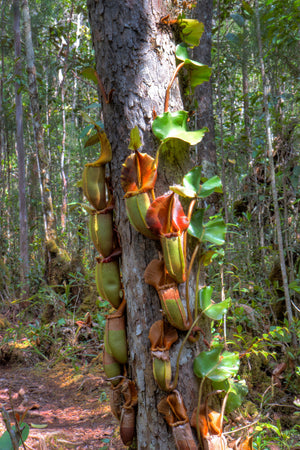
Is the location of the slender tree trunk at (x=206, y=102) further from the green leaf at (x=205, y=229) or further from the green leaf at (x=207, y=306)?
the green leaf at (x=207, y=306)

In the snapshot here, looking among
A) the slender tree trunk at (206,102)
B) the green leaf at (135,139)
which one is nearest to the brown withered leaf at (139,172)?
the green leaf at (135,139)

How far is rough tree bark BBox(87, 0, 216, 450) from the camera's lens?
1.00 m

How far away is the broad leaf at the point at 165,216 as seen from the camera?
94 cm

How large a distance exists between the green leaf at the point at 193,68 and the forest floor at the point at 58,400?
152cm

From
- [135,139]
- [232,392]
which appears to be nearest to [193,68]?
[135,139]

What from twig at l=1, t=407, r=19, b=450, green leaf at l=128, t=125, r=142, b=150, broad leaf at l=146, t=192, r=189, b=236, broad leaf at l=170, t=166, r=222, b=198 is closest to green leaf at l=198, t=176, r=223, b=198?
broad leaf at l=170, t=166, r=222, b=198

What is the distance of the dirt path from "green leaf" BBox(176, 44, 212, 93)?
5.50 ft

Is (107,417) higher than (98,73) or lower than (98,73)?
lower

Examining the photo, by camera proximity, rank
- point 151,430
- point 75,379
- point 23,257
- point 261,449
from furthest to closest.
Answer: point 23,257
point 75,379
point 261,449
point 151,430

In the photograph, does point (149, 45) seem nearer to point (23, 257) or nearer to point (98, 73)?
point (98, 73)

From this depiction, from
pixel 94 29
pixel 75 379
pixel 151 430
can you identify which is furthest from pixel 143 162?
pixel 75 379

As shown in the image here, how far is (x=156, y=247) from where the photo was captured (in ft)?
3.32

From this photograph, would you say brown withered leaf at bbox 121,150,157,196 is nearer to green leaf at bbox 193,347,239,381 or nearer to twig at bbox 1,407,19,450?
green leaf at bbox 193,347,239,381

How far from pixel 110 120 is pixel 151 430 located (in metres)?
0.90
